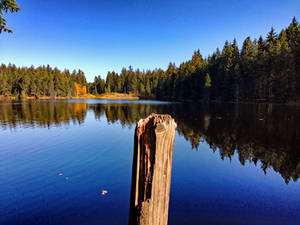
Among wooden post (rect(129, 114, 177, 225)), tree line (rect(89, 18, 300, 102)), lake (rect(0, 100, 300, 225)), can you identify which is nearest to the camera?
wooden post (rect(129, 114, 177, 225))

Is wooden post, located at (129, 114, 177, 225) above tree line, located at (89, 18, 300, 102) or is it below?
below

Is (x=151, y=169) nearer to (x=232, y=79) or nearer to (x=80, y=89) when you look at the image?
(x=232, y=79)

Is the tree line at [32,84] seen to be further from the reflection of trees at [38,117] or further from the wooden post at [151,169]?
the wooden post at [151,169]

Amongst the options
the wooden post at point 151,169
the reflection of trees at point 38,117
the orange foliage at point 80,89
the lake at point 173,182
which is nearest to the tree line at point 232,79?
the orange foliage at point 80,89

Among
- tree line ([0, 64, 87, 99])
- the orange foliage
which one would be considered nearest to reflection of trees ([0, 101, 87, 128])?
tree line ([0, 64, 87, 99])

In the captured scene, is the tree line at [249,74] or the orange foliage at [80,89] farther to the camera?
the orange foliage at [80,89]

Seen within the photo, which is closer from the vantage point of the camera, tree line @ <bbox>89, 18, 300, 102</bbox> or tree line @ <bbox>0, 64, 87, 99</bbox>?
tree line @ <bbox>89, 18, 300, 102</bbox>

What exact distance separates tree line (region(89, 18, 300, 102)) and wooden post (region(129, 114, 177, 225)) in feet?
222

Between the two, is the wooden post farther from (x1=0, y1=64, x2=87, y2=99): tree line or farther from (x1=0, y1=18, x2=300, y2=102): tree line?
(x1=0, y1=64, x2=87, y2=99): tree line

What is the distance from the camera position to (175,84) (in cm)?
10250

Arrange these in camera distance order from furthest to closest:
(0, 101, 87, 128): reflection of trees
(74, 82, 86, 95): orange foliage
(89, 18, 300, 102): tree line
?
(74, 82, 86, 95): orange foliage → (89, 18, 300, 102): tree line → (0, 101, 87, 128): reflection of trees

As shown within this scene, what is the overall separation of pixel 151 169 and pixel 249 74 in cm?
7647

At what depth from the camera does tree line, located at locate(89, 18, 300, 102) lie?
55938 mm

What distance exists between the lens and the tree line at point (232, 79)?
56875mm
